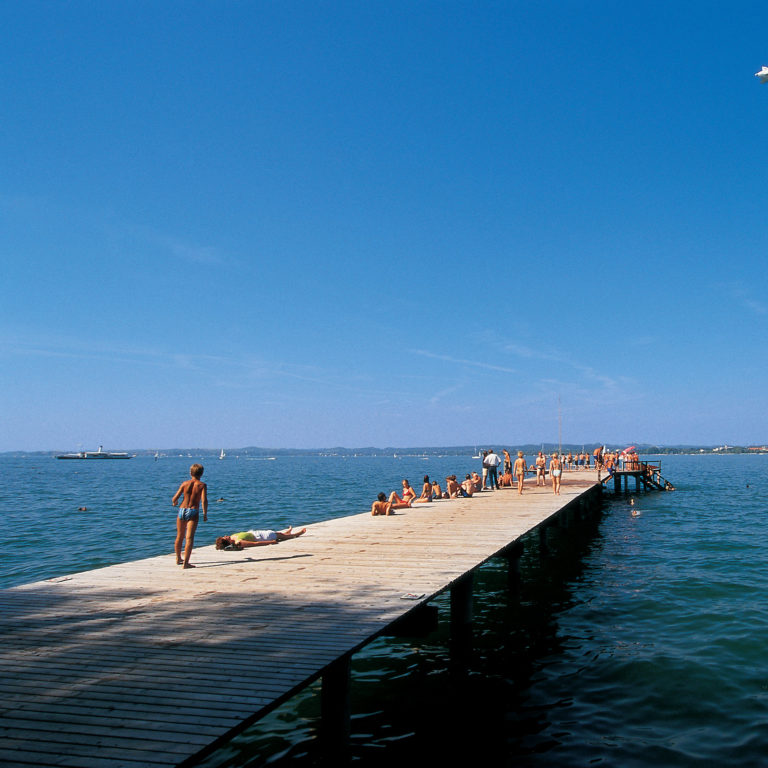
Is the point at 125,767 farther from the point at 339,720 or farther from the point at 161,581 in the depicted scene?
the point at 161,581

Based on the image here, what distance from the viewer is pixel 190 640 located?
6.11 metres

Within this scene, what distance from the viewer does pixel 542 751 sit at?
7129 millimetres

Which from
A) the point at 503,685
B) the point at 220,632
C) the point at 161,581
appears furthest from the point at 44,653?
the point at 503,685

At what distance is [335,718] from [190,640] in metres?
1.71

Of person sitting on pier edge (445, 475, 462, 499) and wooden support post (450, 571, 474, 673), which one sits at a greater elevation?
person sitting on pier edge (445, 475, 462, 499)

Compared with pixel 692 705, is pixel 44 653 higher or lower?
higher

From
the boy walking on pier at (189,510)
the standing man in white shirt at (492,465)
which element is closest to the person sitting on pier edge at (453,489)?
the standing man in white shirt at (492,465)

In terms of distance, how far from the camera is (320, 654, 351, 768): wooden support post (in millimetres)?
6094

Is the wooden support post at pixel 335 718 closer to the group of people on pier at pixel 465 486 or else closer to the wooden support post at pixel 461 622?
the wooden support post at pixel 461 622

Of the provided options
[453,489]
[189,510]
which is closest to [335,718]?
[189,510]

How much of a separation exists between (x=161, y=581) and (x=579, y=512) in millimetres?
24662

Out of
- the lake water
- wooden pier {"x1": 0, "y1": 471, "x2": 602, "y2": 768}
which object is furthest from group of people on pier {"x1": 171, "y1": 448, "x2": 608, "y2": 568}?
the lake water

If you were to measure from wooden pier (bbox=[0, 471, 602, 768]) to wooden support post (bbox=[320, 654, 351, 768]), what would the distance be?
0.05 ft

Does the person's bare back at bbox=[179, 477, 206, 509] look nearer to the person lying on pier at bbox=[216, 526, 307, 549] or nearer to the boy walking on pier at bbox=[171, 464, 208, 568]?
the boy walking on pier at bbox=[171, 464, 208, 568]
